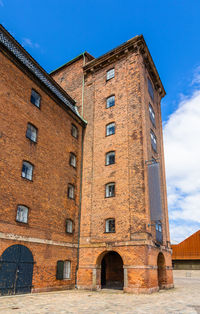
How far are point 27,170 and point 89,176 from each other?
269 inches

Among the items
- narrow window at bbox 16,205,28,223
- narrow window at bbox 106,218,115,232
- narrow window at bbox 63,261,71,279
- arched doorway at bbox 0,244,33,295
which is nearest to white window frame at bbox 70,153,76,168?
narrow window at bbox 106,218,115,232

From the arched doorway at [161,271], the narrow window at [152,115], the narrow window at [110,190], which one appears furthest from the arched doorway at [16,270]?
the narrow window at [152,115]

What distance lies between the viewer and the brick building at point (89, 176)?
16812 millimetres

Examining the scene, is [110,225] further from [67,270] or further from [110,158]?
[110,158]

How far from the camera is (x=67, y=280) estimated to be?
19.0m

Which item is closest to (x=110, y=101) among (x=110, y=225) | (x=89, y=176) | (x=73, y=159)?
(x=73, y=159)

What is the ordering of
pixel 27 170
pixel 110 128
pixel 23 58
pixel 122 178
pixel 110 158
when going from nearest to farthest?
pixel 27 170 → pixel 23 58 → pixel 122 178 → pixel 110 158 → pixel 110 128

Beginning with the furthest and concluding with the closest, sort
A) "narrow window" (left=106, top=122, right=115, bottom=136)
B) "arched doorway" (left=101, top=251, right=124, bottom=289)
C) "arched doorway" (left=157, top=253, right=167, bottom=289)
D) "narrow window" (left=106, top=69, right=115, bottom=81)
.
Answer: "narrow window" (left=106, top=69, right=115, bottom=81)
"narrow window" (left=106, top=122, right=115, bottom=136)
"arched doorway" (left=101, top=251, right=124, bottom=289)
"arched doorway" (left=157, top=253, right=167, bottom=289)

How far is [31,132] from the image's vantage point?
61.0 feet

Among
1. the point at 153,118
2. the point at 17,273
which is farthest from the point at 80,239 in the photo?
the point at 153,118

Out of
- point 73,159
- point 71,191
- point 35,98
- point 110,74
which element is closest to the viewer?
point 35,98

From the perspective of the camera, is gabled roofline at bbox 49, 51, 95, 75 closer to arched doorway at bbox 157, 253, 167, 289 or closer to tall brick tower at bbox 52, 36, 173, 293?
tall brick tower at bbox 52, 36, 173, 293

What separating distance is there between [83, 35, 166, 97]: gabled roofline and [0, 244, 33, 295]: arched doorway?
65.2ft

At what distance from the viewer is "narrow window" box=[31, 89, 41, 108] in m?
19.4
